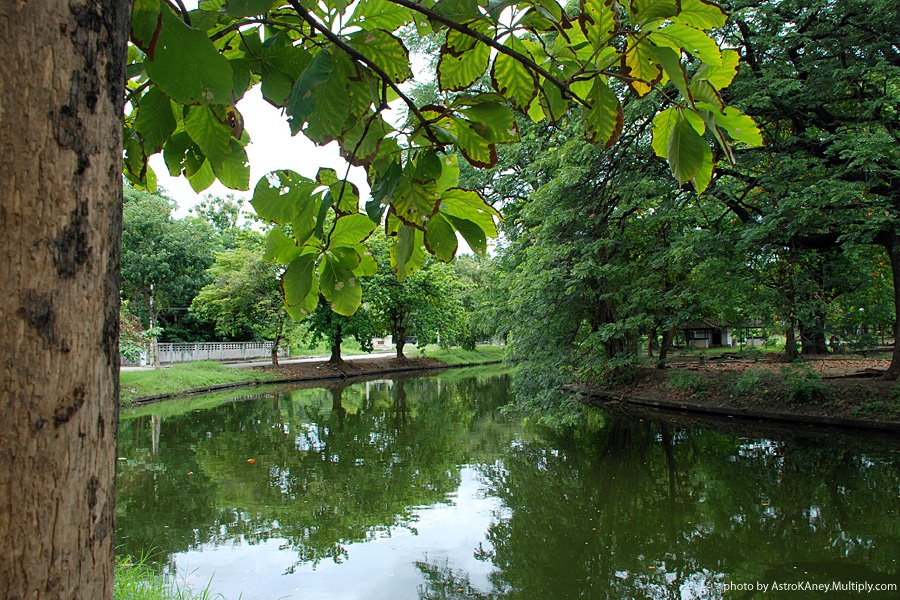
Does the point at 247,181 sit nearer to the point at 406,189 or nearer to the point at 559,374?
the point at 406,189

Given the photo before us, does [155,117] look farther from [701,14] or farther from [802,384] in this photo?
[802,384]

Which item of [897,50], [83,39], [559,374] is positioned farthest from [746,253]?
[83,39]

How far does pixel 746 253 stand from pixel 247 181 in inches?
341

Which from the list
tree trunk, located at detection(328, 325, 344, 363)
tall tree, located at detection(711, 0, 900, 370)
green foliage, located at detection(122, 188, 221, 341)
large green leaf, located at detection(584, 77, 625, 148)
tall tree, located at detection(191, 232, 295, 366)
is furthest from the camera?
tree trunk, located at detection(328, 325, 344, 363)

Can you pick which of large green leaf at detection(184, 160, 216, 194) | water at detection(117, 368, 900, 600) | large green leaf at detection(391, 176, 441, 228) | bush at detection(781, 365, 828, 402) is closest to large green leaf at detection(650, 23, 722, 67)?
large green leaf at detection(391, 176, 441, 228)

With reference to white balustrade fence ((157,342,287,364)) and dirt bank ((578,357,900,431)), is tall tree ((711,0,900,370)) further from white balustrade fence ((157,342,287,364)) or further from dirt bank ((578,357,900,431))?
white balustrade fence ((157,342,287,364))

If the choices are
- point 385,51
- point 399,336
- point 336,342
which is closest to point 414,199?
point 385,51

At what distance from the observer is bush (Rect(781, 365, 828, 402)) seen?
978cm

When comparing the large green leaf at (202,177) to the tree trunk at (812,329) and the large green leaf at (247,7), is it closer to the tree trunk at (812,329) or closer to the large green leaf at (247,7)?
the large green leaf at (247,7)

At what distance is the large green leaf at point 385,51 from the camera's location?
1084 millimetres

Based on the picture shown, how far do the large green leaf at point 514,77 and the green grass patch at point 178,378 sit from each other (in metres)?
15.3

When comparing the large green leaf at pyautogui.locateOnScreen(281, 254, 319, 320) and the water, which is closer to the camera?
the large green leaf at pyautogui.locateOnScreen(281, 254, 319, 320)

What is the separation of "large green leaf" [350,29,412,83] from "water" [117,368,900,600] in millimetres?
4323

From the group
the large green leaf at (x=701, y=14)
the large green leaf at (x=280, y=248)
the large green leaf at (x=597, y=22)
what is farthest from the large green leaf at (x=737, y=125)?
the large green leaf at (x=280, y=248)
